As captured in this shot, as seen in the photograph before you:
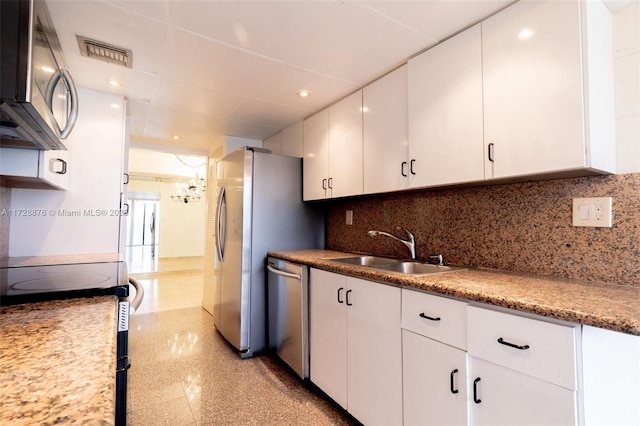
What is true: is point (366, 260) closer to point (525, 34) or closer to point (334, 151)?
point (334, 151)

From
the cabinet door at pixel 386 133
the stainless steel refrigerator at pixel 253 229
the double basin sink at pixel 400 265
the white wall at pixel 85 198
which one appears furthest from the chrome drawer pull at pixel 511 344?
the white wall at pixel 85 198

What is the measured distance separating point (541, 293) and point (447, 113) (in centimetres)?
101

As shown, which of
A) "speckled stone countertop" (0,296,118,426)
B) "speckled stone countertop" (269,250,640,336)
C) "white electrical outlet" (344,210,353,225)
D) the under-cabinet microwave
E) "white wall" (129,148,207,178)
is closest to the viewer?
"speckled stone countertop" (0,296,118,426)

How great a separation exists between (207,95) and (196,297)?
11.2 feet

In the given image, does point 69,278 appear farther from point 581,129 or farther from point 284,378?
point 581,129

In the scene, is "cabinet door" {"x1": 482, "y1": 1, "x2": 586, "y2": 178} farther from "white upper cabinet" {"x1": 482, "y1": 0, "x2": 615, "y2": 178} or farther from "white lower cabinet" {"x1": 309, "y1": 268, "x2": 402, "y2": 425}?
"white lower cabinet" {"x1": 309, "y1": 268, "x2": 402, "y2": 425}

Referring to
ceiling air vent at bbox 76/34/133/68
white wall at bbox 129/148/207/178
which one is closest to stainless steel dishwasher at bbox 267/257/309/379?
ceiling air vent at bbox 76/34/133/68

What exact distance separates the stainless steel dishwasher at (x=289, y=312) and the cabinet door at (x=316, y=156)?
2.40 ft

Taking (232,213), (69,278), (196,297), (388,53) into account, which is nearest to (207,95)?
(232,213)

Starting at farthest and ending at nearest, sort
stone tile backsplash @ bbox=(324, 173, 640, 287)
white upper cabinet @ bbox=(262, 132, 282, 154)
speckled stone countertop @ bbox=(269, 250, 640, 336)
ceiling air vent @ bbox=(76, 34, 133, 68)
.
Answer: white upper cabinet @ bbox=(262, 132, 282, 154), ceiling air vent @ bbox=(76, 34, 133, 68), stone tile backsplash @ bbox=(324, 173, 640, 287), speckled stone countertop @ bbox=(269, 250, 640, 336)

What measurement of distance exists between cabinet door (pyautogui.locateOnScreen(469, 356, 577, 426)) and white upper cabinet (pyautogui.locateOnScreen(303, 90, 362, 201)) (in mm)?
1459

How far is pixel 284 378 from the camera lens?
2318 millimetres

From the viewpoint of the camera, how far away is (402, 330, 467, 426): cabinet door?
3.95 ft

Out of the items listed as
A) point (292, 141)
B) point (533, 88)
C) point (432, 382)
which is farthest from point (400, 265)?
point (292, 141)
